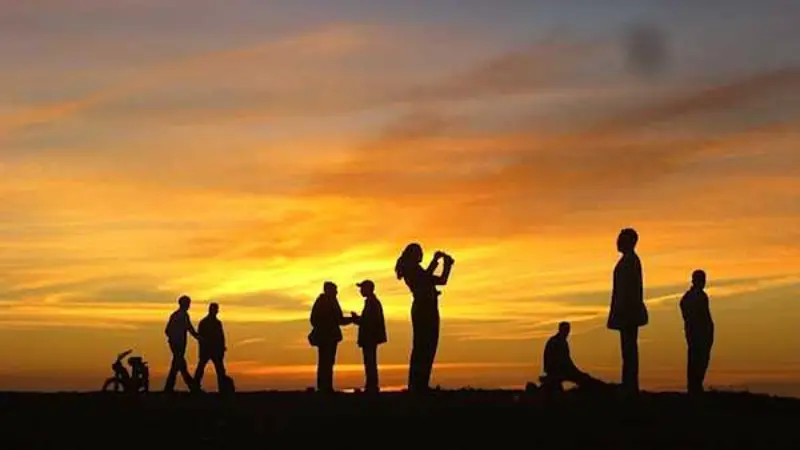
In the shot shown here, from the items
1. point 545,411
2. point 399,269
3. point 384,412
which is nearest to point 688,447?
point 545,411

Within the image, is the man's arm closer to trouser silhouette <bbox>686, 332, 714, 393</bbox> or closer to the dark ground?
the dark ground

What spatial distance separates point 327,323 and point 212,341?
4.56 m

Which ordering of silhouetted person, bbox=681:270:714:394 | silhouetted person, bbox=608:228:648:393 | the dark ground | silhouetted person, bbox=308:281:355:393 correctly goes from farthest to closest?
silhouetted person, bbox=308:281:355:393, silhouetted person, bbox=681:270:714:394, silhouetted person, bbox=608:228:648:393, the dark ground

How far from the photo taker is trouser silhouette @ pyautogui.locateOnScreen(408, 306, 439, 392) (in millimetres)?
31266

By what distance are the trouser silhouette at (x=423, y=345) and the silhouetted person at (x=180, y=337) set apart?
9.69m

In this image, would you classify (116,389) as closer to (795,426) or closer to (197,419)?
(197,419)

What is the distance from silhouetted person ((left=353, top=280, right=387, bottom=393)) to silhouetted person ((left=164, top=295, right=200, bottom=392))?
255 inches

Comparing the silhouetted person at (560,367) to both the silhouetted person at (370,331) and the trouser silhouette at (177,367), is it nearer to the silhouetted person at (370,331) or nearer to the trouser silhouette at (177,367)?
the silhouetted person at (370,331)

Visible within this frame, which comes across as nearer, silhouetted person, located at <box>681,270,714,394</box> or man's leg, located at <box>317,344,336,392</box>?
silhouetted person, located at <box>681,270,714,394</box>

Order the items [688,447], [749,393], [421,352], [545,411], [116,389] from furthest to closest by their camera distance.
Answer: [116,389] → [749,393] → [421,352] → [545,411] → [688,447]

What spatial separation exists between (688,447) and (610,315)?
472cm

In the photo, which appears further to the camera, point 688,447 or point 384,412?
point 384,412

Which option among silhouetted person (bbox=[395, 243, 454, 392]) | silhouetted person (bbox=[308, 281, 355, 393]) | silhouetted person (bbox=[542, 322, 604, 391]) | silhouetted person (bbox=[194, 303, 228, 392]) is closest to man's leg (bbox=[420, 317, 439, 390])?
silhouetted person (bbox=[395, 243, 454, 392])

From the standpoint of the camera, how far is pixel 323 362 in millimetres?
36656
